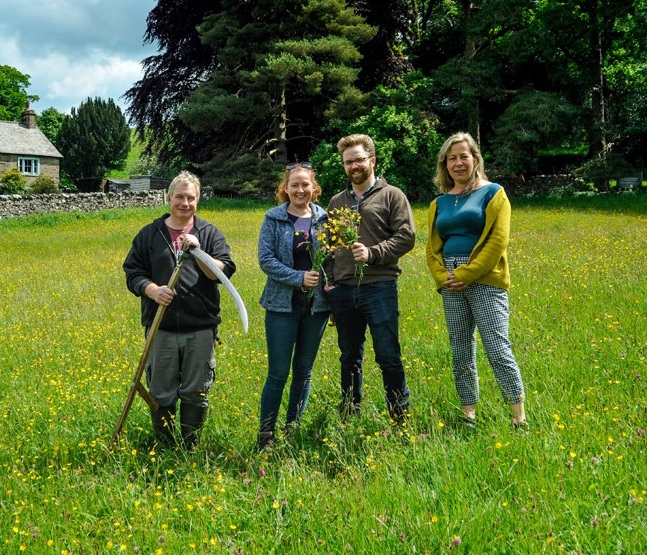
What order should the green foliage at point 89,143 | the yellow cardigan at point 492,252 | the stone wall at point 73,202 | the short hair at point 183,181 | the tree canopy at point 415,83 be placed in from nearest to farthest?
the yellow cardigan at point 492,252, the short hair at point 183,181, the tree canopy at point 415,83, the stone wall at point 73,202, the green foliage at point 89,143

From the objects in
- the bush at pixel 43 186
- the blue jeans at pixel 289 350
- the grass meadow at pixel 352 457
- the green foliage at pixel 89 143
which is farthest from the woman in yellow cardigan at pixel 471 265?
Result: the green foliage at pixel 89 143

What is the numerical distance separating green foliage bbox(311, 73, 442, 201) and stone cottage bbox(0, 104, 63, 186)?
92.4 ft

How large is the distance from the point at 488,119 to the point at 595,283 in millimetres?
21030

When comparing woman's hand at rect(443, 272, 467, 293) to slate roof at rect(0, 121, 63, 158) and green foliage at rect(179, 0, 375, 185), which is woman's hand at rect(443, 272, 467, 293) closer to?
green foliage at rect(179, 0, 375, 185)

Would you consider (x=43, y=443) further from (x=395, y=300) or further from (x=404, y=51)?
(x=404, y=51)

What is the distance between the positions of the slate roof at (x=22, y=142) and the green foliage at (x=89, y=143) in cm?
575

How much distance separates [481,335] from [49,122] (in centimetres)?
7332

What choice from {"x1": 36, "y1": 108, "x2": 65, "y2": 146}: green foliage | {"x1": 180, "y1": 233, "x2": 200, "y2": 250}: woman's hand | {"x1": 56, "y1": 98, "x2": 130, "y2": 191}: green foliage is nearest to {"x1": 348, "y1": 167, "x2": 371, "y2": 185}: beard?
{"x1": 180, "y1": 233, "x2": 200, "y2": 250}: woman's hand

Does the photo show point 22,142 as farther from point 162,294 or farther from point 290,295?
point 290,295

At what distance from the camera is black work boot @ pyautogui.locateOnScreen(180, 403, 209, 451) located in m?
3.93

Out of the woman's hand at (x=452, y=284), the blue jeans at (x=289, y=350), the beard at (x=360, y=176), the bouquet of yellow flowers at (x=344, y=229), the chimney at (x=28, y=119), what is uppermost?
the chimney at (x=28, y=119)

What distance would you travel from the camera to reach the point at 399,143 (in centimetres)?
2283

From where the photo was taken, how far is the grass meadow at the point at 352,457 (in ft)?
8.70

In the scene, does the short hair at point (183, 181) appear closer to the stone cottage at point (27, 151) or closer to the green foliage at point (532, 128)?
the green foliage at point (532, 128)
